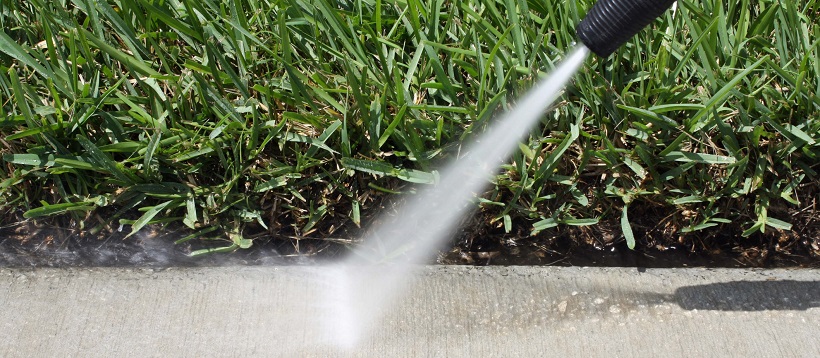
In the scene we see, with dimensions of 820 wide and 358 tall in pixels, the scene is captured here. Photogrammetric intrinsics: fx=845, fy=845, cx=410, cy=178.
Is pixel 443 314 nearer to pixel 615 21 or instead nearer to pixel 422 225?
pixel 422 225

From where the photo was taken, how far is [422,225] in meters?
2.19

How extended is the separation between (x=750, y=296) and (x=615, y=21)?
0.88 m

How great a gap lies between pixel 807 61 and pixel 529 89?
2.38 feet

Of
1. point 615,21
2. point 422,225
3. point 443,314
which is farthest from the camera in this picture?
point 422,225

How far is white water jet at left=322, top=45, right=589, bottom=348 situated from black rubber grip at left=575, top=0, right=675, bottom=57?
0.35 m

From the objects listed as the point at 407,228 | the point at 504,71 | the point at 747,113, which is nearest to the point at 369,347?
the point at 407,228

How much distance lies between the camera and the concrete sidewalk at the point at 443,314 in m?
1.97

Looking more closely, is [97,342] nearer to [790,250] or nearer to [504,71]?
[504,71]

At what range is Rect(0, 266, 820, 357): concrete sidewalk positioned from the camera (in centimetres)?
197

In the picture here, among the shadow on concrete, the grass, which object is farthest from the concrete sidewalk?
the grass

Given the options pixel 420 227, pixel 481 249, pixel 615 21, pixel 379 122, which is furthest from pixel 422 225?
Result: pixel 615 21

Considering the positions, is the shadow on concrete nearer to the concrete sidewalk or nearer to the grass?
the concrete sidewalk

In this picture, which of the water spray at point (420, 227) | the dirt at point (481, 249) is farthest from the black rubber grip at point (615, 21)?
the dirt at point (481, 249)

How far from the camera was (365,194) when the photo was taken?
2.13 m
